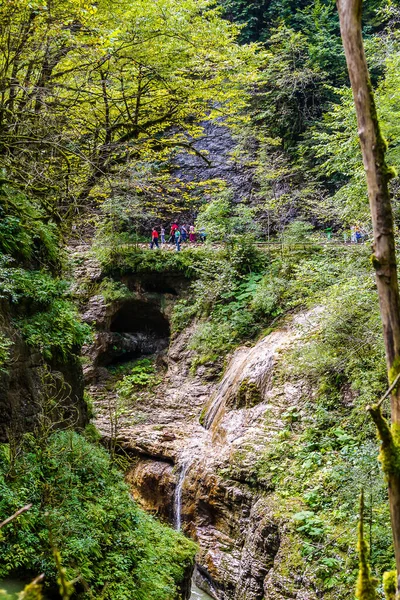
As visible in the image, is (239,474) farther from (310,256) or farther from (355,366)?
(310,256)

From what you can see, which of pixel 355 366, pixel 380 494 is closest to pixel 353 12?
pixel 380 494

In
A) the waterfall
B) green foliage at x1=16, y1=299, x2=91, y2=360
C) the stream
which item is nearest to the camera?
green foliage at x1=16, y1=299, x2=91, y2=360

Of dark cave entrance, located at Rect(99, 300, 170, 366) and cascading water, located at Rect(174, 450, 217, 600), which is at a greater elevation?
dark cave entrance, located at Rect(99, 300, 170, 366)

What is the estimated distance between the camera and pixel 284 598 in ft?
22.2

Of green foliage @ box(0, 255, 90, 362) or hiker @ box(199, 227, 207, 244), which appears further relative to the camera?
hiker @ box(199, 227, 207, 244)

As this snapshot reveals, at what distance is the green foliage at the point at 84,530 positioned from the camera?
16.1ft

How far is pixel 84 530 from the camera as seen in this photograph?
554 cm

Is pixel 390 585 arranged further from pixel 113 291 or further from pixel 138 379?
pixel 113 291

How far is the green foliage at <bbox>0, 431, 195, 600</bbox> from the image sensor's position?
4895mm

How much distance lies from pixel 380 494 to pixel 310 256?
371 inches

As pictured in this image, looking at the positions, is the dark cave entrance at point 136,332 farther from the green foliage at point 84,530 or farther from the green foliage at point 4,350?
the green foliage at point 4,350

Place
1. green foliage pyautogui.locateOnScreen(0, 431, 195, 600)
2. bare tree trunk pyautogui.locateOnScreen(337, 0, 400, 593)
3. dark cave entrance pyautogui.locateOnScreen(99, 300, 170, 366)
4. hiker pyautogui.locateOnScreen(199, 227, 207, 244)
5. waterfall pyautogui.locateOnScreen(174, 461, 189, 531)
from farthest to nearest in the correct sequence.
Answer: dark cave entrance pyautogui.locateOnScreen(99, 300, 170, 366), hiker pyautogui.locateOnScreen(199, 227, 207, 244), waterfall pyautogui.locateOnScreen(174, 461, 189, 531), green foliage pyautogui.locateOnScreen(0, 431, 195, 600), bare tree trunk pyautogui.locateOnScreen(337, 0, 400, 593)

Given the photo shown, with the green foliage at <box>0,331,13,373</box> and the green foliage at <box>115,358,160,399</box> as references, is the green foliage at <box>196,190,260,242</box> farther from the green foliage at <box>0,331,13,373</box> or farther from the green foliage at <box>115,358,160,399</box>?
the green foliage at <box>0,331,13,373</box>

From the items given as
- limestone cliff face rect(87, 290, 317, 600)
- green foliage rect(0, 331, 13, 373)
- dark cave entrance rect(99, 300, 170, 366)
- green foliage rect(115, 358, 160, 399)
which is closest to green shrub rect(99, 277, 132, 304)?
dark cave entrance rect(99, 300, 170, 366)
